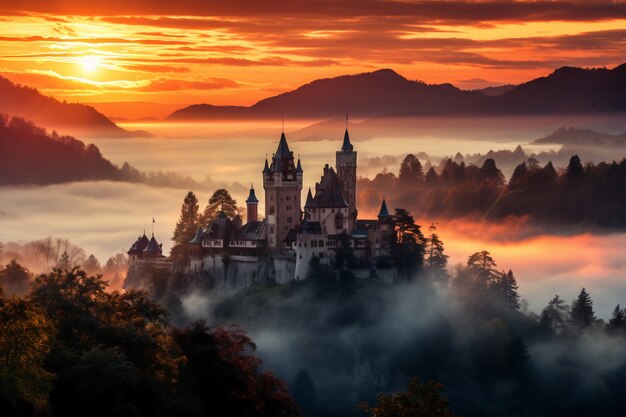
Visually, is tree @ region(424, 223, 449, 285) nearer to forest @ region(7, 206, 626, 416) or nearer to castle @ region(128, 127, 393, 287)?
forest @ region(7, 206, 626, 416)

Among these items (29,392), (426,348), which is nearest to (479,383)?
(426,348)

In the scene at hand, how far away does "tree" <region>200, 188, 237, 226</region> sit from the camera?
499 feet

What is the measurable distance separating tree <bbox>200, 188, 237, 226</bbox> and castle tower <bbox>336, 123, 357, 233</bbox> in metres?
17.2

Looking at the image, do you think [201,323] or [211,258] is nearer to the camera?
[201,323]

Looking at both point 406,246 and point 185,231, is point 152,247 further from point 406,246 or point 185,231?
point 406,246

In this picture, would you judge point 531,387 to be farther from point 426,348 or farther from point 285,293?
point 285,293

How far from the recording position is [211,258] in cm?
14162

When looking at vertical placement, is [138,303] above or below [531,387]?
above

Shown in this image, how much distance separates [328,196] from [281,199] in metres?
5.09

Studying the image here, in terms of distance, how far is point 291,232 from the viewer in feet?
441

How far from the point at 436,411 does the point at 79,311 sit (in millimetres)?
18943

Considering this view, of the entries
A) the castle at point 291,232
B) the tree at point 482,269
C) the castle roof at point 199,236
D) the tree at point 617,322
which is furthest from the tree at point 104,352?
the tree at point 617,322

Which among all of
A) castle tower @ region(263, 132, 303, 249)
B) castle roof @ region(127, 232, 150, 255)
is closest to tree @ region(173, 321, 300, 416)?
castle tower @ region(263, 132, 303, 249)

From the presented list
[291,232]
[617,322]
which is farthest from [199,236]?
[617,322]
